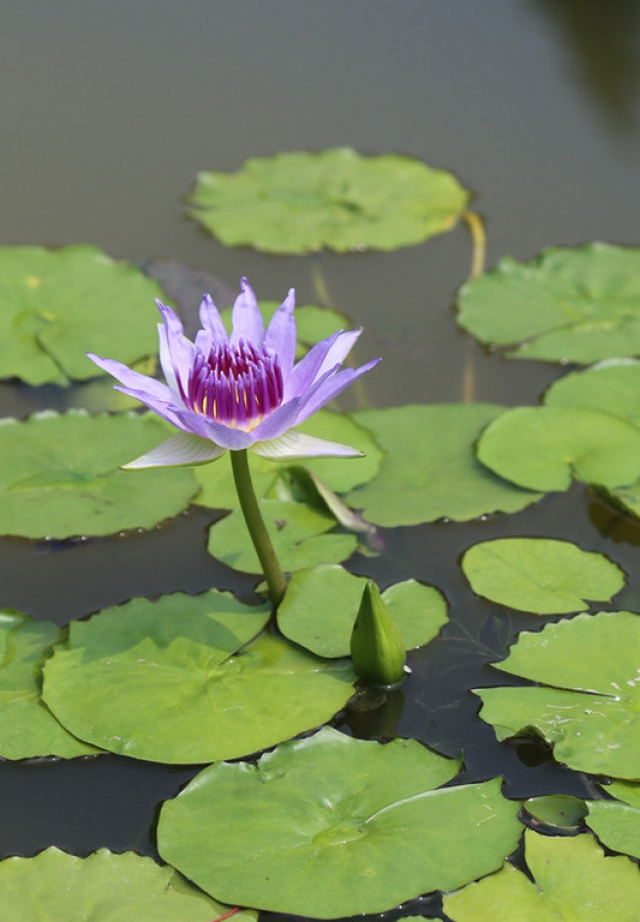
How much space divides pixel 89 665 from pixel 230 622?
1.26 ft

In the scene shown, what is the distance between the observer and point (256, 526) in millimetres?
2666

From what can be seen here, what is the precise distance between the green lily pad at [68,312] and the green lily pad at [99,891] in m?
1.94

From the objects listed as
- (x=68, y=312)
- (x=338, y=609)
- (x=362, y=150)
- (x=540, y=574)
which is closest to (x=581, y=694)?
(x=540, y=574)

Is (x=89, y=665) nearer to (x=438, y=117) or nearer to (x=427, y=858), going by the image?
(x=427, y=858)

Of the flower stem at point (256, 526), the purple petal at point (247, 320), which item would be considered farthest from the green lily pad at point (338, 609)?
the purple petal at point (247, 320)

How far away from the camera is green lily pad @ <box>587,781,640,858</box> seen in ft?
7.48

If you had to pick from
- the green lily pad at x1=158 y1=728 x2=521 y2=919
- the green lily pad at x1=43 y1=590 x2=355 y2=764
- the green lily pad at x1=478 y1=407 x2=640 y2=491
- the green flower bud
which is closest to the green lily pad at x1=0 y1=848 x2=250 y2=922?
the green lily pad at x1=158 y1=728 x2=521 y2=919

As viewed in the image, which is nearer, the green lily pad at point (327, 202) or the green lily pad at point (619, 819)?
the green lily pad at point (619, 819)

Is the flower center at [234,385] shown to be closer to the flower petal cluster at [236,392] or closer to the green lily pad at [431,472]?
the flower petal cluster at [236,392]

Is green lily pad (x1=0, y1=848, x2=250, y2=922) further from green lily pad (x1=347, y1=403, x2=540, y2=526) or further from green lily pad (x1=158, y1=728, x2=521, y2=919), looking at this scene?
green lily pad (x1=347, y1=403, x2=540, y2=526)

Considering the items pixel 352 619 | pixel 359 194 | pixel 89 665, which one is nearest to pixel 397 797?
pixel 352 619

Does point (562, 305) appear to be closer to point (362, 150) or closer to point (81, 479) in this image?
point (362, 150)

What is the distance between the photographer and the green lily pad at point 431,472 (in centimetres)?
327

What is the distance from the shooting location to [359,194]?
4828 millimetres
